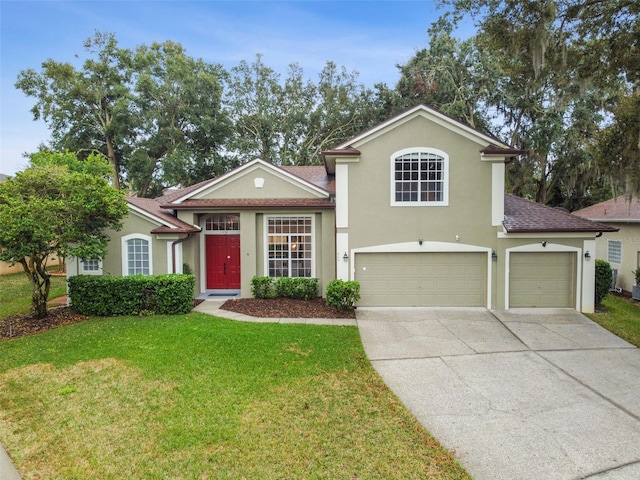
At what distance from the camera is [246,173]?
43.3 ft

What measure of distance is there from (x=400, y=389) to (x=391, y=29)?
532 inches

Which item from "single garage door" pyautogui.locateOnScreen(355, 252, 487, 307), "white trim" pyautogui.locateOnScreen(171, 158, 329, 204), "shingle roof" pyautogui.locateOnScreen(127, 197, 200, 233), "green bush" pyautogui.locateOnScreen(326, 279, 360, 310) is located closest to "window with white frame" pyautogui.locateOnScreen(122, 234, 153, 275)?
"shingle roof" pyautogui.locateOnScreen(127, 197, 200, 233)

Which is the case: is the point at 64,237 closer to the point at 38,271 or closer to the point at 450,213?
the point at 38,271

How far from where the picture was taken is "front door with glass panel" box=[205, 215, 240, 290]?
1390cm

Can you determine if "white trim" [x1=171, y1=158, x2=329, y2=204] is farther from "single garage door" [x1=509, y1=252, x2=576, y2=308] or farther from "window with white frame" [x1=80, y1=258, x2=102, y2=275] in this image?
"single garage door" [x1=509, y1=252, x2=576, y2=308]

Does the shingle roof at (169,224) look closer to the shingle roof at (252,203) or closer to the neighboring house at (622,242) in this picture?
the shingle roof at (252,203)

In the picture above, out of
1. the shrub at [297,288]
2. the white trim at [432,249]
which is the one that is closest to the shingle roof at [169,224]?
the shrub at [297,288]

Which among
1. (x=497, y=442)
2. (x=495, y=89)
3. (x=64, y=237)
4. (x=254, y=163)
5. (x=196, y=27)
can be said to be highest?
(x=495, y=89)

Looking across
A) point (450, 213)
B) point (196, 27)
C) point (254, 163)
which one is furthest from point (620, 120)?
point (196, 27)

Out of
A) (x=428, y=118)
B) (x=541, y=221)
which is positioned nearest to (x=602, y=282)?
(x=541, y=221)

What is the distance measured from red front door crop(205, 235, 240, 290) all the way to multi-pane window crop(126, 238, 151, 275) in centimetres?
234

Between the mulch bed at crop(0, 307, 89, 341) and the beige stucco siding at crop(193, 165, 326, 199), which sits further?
the beige stucco siding at crop(193, 165, 326, 199)

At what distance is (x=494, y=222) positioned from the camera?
1126cm

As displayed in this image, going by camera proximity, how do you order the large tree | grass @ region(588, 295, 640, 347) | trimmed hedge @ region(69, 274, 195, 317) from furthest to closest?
1. the large tree
2. trimmed hedge @ region(69, 274, 195, 317)
3. grass @ region(588, 295, 640, 347)
